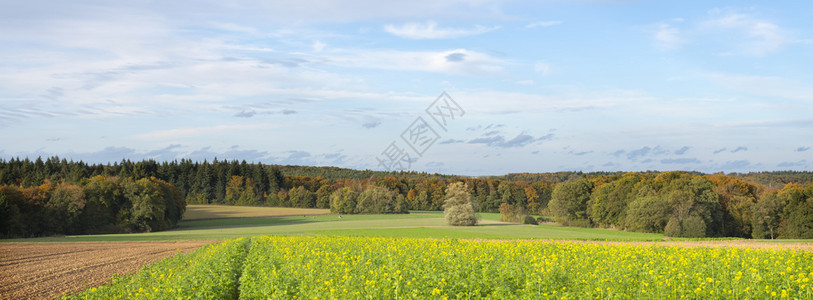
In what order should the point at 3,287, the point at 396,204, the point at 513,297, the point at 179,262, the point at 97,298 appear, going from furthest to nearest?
the point at 396,204
the point at 179,262
the point at 3,287
the point at 97,298
the point at 513,297

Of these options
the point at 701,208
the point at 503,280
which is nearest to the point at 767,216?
the point at 701,208

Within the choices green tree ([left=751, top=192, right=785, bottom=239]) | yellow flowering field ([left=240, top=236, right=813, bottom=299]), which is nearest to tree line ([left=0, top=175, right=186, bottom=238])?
yellow flowering field ([left=240, top=236, right=813, bottom=299])

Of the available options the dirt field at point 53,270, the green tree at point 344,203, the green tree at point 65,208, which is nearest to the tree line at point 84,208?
the green tree at point 65,208

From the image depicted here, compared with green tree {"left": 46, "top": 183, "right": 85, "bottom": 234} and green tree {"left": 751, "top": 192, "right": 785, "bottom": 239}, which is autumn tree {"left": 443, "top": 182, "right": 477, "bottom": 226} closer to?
green tree {"left": 751, "top": 192, "right": 785, "bottom": 239}

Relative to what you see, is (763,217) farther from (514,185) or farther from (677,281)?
(677,281)

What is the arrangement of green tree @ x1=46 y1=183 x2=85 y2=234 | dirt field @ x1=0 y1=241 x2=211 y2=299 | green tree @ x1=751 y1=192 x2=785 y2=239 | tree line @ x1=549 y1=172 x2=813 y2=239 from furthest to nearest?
green tree @ x1=46 y1=183 x2=85 y2=234, green tree @ x1=751 y1=192 x2=785 y2=239, tree line @ x1=549 y1=172 x2=813 y2=239, dirt field @ x1=0 y1=241 x2=211 y2=299

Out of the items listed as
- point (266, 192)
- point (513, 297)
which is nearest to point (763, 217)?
point (513, 297)

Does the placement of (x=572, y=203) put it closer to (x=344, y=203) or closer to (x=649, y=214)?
(x=649, y=214)

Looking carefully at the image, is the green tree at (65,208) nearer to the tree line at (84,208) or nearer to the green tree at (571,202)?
the tree line at (84,208)

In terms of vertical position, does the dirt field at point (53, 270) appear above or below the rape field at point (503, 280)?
below

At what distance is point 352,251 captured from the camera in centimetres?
2369

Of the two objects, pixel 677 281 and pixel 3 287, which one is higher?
pixel 677 281

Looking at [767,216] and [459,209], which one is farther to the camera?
[459,209]

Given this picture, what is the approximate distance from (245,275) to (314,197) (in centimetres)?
10974
